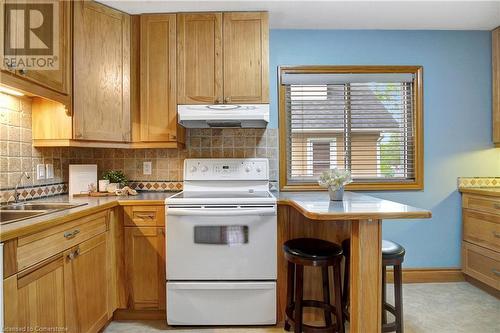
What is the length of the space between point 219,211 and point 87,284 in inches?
35.3

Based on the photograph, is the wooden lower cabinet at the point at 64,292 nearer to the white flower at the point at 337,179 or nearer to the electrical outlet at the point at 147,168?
the electrical outlet at the point at 147,168

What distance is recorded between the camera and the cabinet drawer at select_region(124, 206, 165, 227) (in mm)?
2105

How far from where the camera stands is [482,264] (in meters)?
2.53

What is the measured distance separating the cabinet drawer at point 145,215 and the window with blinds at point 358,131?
4.11ft

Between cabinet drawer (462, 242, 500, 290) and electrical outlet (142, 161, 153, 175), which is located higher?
electrical outlet (142, 161, 153, 175)

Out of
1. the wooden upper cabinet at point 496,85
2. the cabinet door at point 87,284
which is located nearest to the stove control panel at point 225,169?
the cabinet door at point 87,284

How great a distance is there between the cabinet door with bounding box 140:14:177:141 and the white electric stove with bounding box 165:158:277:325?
27.1 inches

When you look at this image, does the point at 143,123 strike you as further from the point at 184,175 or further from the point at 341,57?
the point at 341,57

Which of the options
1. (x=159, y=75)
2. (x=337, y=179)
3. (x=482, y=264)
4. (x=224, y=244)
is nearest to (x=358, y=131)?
(x=337, y=179)

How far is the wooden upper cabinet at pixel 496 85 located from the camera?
2684 millimetres

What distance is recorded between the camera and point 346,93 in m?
2.79

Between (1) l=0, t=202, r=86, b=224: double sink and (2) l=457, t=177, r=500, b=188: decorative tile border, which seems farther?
(2) l=457, t=177, r=500, b=188: decorative tile border

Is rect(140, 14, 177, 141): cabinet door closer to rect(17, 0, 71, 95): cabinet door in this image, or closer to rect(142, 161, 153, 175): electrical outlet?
rect(142, 161, 153, 175): electrical outlet

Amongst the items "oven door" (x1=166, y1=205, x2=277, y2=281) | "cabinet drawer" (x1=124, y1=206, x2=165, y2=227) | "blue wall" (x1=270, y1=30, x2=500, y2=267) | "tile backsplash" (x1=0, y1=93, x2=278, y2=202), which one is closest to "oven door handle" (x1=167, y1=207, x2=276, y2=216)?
"oven door" (x1=166, y1=205, x2=277, y2=281)
